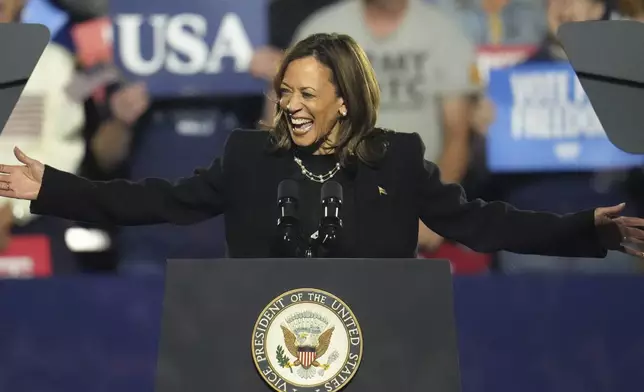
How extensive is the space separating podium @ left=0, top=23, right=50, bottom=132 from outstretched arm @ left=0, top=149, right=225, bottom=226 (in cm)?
11

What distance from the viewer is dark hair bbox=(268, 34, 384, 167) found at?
1.86 m

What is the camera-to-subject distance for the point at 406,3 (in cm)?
379

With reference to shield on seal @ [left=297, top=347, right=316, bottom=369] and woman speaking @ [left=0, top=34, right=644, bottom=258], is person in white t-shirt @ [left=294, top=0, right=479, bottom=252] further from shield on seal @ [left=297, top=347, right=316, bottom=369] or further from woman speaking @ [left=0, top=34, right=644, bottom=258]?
shield on seal @ [left=297, top=347, right=316, bottom=369]

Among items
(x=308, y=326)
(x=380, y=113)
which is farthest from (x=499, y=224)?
(x=380, y=113)

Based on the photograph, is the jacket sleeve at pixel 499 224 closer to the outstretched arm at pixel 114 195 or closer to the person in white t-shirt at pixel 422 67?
the outstretched arm at pixel 114 195

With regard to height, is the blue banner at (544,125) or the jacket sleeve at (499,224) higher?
the blue banner at (544,125)

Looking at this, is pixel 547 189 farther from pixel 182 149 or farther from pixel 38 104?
pixel 38 104

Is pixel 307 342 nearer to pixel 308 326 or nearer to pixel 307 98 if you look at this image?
pixel 308 326

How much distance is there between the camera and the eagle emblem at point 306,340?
1414 mm

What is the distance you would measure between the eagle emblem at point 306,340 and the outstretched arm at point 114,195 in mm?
572

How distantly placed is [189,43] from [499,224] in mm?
2096

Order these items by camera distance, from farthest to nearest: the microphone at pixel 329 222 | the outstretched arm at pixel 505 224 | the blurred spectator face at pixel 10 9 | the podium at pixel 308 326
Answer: the blurred spectator face at pixel 10 9 < the outstretched arm at pixel 505 224 < the microphone at pixel 329 222 < the podium at pixel 308 326

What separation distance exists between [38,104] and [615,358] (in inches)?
89.3

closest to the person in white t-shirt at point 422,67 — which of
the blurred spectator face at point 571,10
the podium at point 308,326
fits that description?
the blurred spectator face at point 571,10
